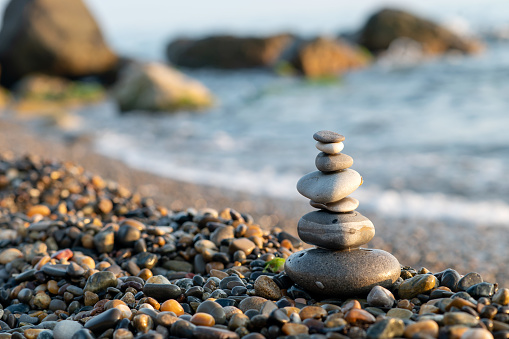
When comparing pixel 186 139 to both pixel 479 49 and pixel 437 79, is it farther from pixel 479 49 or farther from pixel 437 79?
pixel 479 49

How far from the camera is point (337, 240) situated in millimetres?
3008

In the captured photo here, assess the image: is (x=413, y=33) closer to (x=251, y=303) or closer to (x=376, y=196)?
(x=376, y=196)

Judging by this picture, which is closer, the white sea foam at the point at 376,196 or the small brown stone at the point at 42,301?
the small brown stone at the point at 42,301

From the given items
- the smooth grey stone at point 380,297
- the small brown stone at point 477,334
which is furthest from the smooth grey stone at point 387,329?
the smooth grey stone at point 380,297

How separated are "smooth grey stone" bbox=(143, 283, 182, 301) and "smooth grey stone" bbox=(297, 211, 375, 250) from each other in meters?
0.80

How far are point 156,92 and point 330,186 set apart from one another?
1372 cm

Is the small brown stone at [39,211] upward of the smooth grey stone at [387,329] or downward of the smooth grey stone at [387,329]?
downward

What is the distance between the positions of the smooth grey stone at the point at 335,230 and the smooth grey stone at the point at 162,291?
0.80m

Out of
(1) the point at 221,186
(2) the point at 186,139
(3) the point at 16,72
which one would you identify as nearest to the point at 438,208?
(1) the point at 221,186

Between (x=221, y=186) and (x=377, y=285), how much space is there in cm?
571

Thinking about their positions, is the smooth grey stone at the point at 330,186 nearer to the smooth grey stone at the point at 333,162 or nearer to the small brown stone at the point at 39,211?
the smooth grey stone at the point at 333,162

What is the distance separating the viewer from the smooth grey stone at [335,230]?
301 centimetres

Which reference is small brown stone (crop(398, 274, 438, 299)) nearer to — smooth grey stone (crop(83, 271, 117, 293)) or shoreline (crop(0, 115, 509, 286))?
smooth grey stone (crop(83, 271, 117, 293))

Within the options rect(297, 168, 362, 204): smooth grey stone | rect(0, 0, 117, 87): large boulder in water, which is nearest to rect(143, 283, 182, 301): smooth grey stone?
rect(297, 168, 362, 204): smooth grey stone
